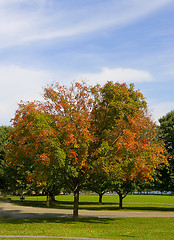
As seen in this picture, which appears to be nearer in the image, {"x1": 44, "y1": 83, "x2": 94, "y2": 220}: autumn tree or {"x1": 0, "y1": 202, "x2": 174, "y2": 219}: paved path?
{"x1": 44, "y1": 83, "x2": 94, "y2": 220}: autumn tree

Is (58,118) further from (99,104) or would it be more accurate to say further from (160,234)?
(160,234)

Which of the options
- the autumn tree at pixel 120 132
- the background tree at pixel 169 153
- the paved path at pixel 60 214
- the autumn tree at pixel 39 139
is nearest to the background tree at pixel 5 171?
the paved path at pixel 60 214

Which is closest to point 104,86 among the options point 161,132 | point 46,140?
point 46,140

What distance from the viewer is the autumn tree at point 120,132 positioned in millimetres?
23234

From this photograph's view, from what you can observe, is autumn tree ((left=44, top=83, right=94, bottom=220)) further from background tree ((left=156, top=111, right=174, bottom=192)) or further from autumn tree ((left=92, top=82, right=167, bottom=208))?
background tree ((left=156, top=111, right=174, bottom=192))

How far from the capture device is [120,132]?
24.2m

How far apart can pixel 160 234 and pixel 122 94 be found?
33.9 feet

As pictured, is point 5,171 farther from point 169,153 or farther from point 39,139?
point 39,139

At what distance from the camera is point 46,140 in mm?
21766

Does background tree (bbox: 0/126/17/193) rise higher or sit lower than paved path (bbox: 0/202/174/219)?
higher

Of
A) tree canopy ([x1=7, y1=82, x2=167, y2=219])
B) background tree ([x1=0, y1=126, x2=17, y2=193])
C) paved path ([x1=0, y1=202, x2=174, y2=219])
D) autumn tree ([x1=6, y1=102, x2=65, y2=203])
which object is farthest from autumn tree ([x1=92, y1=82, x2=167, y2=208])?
background tree ([x1=0, y1=126, x2=17, y2=193])

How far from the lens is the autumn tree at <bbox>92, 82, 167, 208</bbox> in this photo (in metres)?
23.2

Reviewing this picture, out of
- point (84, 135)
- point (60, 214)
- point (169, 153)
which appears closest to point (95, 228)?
point (84, 135)

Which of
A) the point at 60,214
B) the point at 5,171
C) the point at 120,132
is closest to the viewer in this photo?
the point at 120,132
